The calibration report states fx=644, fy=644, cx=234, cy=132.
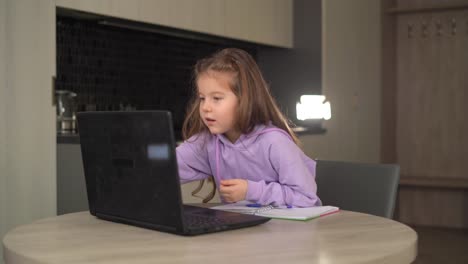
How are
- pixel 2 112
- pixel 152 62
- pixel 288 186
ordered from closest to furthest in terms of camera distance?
pixel 288 186 → pixel 2 112 → pixel 152 62

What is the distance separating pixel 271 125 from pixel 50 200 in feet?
4.25

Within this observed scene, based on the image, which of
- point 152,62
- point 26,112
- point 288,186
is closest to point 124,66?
point 152,62

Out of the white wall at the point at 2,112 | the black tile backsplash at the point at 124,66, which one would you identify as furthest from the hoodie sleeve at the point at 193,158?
the black tile backsplash at the point at 124,66

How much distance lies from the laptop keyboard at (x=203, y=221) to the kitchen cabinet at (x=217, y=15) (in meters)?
1.67

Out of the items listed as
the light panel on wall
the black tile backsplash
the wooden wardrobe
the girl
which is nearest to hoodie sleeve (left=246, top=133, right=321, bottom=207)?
the girl

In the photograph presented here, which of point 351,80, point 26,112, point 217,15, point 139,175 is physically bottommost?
point 139,175

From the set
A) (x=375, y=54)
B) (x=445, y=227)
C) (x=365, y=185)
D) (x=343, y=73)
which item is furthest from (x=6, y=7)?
(x=445, y=227)

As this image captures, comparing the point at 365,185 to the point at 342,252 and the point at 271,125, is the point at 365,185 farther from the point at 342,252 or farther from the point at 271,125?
the point at 342,252

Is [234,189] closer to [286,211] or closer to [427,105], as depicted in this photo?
[286,211]

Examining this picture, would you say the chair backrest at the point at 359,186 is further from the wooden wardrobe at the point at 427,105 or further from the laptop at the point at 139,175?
the wooden wardrobe at the point at 427,105

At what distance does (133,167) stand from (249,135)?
1.67ft

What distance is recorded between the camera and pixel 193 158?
1.77 metres

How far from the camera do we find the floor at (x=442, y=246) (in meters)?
3.89

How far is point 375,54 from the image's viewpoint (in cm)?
520
